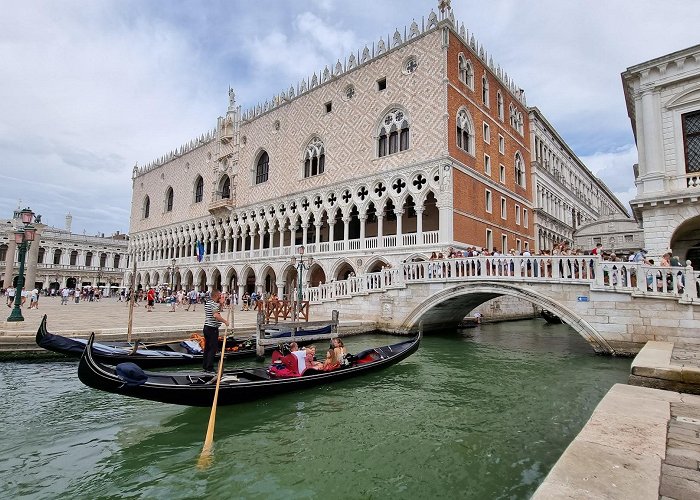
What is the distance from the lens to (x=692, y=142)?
1139cm

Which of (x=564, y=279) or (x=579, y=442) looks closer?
(x=579, y=442)

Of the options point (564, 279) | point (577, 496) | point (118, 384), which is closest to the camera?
point (577, 496)

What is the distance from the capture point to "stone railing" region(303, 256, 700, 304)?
27.0 ft

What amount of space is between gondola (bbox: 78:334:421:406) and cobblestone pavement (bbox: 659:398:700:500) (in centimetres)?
439

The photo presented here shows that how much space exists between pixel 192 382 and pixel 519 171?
73.5 feet

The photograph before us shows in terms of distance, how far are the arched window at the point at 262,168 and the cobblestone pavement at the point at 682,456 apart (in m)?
24.5

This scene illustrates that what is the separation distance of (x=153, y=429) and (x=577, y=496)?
4442 mm

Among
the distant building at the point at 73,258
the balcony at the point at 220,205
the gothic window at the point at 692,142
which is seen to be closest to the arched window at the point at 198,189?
the balcony at the point at 220,205

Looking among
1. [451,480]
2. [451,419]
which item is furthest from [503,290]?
[451,480]

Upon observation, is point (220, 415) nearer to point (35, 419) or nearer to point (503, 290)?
point (35, 419)

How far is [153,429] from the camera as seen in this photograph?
468 cm

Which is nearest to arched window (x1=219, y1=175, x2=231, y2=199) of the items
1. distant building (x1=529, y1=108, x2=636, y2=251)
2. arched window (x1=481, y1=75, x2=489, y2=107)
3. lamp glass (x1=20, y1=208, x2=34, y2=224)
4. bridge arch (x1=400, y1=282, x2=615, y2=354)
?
arched window (x1=481, y1=75, x2=489, y2=107)

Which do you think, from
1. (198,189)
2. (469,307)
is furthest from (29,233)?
(198,189)

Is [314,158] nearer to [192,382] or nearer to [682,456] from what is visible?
[192,382]
